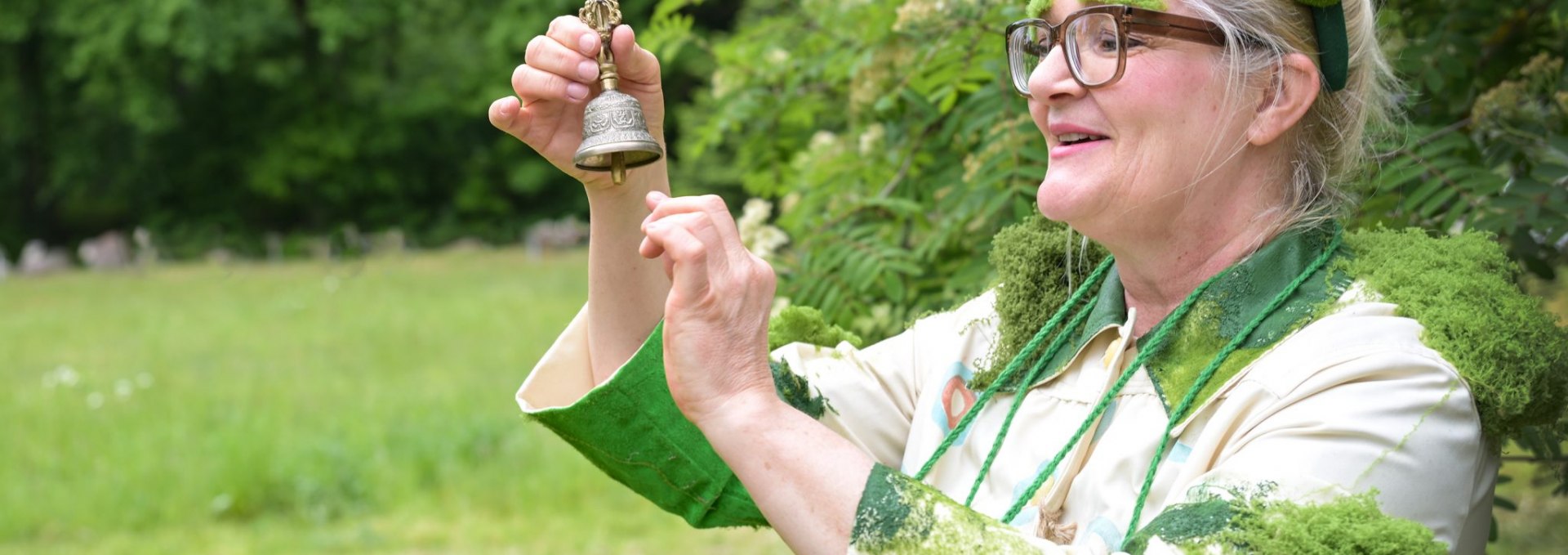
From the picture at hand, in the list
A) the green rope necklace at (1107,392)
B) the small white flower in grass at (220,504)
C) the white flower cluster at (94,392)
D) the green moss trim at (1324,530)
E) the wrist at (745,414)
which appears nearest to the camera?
the green moss trim at (1324,530)

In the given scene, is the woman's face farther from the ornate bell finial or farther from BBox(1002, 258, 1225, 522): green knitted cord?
the ornate bell finial

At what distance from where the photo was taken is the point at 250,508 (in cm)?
674

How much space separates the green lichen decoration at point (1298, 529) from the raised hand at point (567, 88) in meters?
0.97

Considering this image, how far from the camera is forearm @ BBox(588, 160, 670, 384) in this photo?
2016mm

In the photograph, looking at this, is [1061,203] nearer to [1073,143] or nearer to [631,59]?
[1073,143]

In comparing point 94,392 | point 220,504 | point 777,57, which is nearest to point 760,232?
point 777,57

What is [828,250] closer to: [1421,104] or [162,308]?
[1421,104]

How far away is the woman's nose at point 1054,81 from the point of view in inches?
67.5

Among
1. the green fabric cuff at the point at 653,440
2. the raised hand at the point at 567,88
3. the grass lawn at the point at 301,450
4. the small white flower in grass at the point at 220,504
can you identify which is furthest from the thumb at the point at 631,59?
the small white flower in grass at the point at 220,504

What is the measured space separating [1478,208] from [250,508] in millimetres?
5788

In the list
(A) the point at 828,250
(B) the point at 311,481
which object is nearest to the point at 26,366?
(B) the point at 311,481

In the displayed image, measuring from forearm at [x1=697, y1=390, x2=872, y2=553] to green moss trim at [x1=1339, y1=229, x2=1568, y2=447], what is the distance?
0.66 meters

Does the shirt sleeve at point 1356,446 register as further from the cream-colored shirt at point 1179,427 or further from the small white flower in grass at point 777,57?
the small white flower in grass at point 777,57

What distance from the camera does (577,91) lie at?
191 cm
